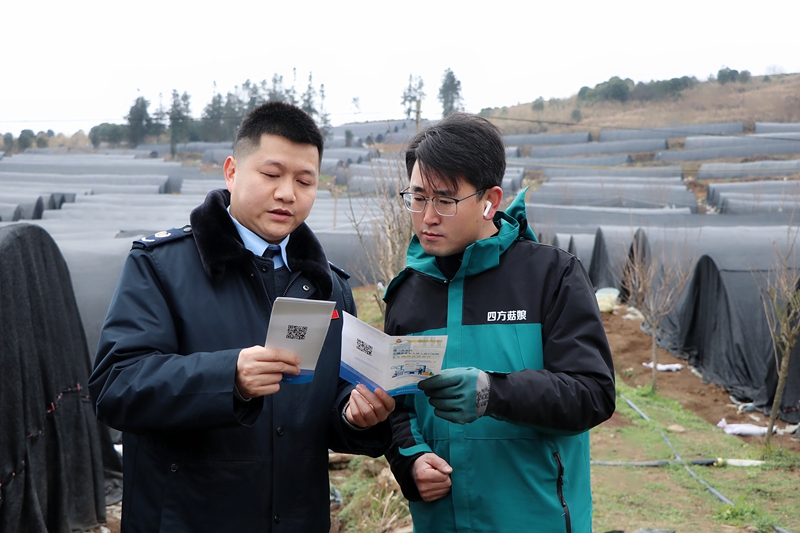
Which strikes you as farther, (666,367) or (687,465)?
(666,367)

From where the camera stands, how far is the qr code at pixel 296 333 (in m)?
1.70

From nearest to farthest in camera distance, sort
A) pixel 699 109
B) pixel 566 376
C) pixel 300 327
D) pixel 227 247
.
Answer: pixel 300 327, pixel 566 376, pixel 227 247, pixel 699 109

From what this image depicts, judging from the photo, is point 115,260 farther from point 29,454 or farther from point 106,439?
point 29,454

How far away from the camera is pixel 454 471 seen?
2.09 metres

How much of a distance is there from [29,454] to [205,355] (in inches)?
111

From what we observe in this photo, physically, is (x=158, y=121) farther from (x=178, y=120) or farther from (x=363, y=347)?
(x=363, y=347)

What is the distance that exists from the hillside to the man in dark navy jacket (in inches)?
1809

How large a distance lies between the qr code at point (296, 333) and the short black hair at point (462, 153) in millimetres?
751

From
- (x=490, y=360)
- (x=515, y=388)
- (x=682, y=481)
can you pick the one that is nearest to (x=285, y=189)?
(x=490, y=360)

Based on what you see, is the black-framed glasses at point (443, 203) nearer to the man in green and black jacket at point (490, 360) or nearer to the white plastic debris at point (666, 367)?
the man in green and black jacket at point (490, 360)

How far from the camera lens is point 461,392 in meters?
1.86

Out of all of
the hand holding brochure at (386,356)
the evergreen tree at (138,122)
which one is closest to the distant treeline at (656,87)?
the evergreen tree at (138,122)

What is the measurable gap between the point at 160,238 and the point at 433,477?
3.81ft

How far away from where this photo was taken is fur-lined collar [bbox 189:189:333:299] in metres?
2.06
